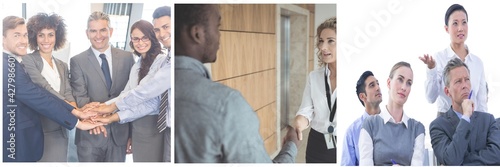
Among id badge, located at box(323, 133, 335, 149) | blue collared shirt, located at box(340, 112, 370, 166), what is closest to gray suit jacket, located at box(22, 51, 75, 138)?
id badge, located at box(323, 133, 335, 149)

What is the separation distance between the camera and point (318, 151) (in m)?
3.80

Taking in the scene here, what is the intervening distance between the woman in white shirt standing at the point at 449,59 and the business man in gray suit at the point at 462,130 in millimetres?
33

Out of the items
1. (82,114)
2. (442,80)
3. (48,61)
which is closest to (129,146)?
(82,114)

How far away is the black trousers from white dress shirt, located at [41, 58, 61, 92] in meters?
1.69

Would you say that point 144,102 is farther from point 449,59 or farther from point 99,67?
point 449,59

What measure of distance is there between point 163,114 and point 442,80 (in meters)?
1.84

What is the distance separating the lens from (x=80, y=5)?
3754 millimetres

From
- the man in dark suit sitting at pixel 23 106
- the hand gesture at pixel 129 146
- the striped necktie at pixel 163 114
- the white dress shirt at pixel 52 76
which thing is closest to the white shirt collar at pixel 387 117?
the striped necktie at pixel 163 114

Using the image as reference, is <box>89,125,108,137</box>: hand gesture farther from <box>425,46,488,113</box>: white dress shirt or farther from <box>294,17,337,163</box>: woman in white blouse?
<box>425,46,488,113</box>: white dress shirt

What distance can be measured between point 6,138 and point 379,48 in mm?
2540

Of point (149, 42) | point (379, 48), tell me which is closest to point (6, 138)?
point (149, 42)

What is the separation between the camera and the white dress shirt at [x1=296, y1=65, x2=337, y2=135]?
3.76m

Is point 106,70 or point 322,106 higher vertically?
point 106,70

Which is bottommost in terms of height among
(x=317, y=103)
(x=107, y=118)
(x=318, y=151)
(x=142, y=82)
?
(x=318, y=151)
